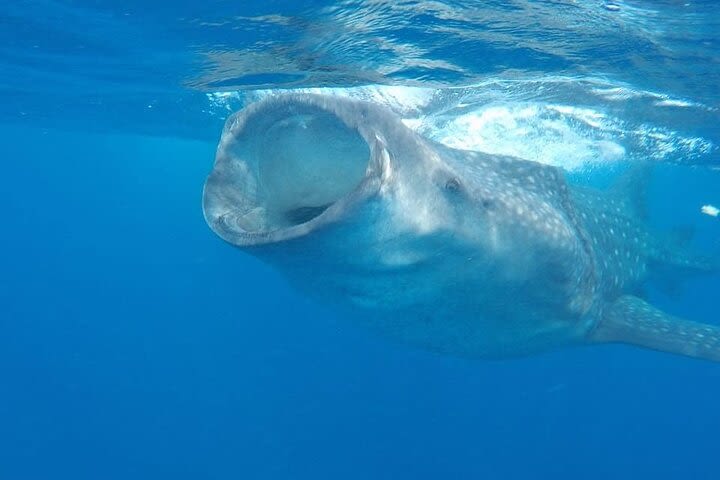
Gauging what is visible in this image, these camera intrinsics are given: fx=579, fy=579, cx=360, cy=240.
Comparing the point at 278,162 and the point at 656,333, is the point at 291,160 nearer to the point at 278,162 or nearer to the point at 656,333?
the point at 278,162

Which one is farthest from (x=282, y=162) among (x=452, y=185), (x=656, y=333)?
(x=656, y=333)

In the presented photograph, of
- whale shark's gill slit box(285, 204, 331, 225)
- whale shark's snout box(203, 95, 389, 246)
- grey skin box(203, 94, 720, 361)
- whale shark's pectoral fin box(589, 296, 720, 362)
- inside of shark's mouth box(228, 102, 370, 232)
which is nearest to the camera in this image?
grey skin box(203, 94, 720, 361)

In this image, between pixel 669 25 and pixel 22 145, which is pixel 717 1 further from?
pixel 22 145

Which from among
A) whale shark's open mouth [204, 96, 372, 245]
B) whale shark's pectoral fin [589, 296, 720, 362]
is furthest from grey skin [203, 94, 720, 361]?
whale shark's pectoral fin [589, 296, 720, 362]

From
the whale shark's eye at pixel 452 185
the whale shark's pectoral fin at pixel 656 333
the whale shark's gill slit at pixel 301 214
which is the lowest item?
the whale shark's pectoral fin at pixel 656 333

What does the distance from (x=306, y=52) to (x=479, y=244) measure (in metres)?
6.24

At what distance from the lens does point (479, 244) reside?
13.2ft

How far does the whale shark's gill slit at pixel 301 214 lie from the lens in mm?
3885

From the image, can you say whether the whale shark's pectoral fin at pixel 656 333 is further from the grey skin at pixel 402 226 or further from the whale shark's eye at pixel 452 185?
the whale shark's eye at pixel 452 185

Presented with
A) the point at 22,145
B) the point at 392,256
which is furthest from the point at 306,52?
the point at 22,145

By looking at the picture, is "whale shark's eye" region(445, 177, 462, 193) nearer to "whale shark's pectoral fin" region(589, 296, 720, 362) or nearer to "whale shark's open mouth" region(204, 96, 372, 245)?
"whale shark's open mouth" region(204, 96, 372, 245)

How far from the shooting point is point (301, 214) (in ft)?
13.0

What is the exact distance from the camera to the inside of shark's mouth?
344cm

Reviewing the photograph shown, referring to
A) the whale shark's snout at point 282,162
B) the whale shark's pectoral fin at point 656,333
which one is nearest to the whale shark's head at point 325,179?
the whale shark's snout at point 282,162
